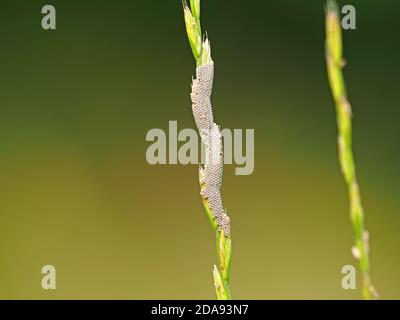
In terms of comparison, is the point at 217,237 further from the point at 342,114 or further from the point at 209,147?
the point at 342,114

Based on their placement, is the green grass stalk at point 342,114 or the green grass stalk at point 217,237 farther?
the green grass stalk at point 217,237

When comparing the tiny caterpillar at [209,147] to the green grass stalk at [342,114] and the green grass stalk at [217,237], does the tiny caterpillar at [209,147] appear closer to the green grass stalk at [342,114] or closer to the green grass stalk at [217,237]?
the green grass stalk at [217,237]

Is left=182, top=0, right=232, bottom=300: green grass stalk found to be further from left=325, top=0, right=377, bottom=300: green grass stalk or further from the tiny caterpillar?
left=325, top=0, right=377, bottom=300: green grass stalk

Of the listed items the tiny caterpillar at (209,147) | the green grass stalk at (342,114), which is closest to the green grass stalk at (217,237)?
the tiny caterpillar at (209,147)

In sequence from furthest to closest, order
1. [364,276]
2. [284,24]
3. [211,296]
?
[284,24]
[211,296]
[364,276]

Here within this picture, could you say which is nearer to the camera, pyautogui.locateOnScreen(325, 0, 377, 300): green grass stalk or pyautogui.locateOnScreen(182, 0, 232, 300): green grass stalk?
pyautogui.locateOnScreen(325, 0, 377, 300): green grass stalk

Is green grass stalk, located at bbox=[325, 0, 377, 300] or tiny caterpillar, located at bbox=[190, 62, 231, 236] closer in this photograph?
green grass stalk, located at bbox=[325, 0, 377, 300]

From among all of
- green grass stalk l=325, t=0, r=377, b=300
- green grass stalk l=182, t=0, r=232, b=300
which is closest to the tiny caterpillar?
green grass stalk l=182, t=0, r=232, b=300

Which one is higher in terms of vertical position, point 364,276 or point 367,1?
point 367,1

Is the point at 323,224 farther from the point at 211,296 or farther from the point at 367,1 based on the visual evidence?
the point at 367,1
